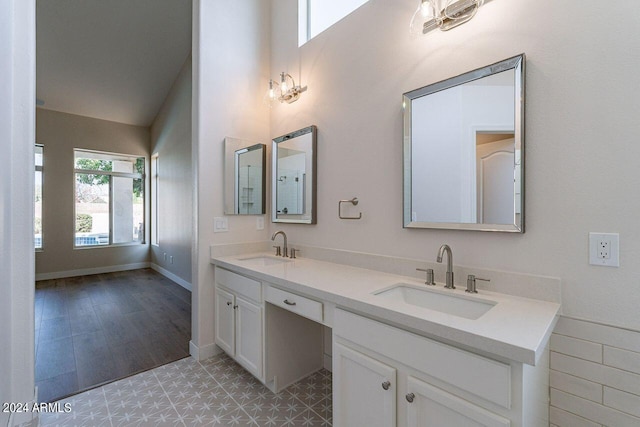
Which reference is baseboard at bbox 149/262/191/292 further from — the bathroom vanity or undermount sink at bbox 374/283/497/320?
undermount sink at bbox 374/283/497/320

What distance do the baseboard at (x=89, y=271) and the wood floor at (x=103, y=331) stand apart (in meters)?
0.27

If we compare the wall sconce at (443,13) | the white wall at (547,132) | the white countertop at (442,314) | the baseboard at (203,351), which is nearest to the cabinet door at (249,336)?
the white countertop at (442,314)

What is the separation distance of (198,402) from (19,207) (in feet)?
4.97

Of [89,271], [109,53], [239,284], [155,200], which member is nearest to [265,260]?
[239,284]

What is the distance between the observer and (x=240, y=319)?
83.2 inches

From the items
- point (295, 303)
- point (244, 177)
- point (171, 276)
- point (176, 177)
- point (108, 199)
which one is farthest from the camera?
point (108, 199)

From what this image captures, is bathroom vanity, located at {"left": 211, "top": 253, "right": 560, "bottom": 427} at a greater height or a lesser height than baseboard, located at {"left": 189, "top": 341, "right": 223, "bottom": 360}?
greater

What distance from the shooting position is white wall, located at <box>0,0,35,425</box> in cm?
141

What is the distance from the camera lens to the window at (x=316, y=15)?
7.56 feet

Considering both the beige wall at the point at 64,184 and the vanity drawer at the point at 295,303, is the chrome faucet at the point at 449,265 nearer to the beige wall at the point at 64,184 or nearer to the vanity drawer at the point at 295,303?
the vanity drawer at the point at 295,303

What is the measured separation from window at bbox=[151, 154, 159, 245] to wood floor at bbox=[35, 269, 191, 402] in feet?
4.54

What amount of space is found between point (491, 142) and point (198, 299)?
93.2 inches

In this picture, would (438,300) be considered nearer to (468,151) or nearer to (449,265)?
(449,265)

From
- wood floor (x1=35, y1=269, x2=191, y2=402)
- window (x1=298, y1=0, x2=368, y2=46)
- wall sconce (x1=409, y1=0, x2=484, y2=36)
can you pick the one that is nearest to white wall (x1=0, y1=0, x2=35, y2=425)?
wood floor (x1=35, y1=269, x2=191, y2=402)
